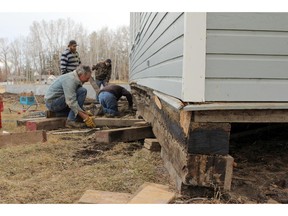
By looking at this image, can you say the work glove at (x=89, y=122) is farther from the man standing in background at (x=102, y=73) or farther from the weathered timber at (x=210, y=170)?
the man standing in background at (x=102, y=73)

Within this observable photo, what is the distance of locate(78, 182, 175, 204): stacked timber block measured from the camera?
8.35 feet

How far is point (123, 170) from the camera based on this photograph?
3.61 m

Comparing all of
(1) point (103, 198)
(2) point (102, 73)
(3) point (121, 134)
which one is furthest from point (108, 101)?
(1) point (103, 198)

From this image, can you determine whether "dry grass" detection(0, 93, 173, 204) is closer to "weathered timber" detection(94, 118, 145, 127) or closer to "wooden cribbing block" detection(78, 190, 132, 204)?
"wooden cribbing block" detection(78, 190, 132, 204)

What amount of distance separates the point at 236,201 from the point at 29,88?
21.9 m

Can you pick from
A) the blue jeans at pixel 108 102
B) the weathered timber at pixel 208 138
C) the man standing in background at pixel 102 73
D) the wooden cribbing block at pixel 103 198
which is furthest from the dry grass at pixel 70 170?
the man standing in background at pixel 102 73

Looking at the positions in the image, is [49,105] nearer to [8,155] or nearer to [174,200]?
[8,155]

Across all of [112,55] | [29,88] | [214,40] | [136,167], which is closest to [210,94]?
[214,40]

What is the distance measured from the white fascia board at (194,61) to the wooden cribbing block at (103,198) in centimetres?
91

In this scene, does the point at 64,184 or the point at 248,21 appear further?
the point at 64,184

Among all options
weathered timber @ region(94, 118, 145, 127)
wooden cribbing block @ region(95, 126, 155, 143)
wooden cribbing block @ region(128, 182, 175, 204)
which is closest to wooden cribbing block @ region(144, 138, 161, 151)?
wooden cribbing block @ region(95, 126, 155, 143)

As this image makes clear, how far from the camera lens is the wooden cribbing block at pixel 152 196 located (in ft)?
8.30

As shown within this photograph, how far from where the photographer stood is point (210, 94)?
2.58 meters

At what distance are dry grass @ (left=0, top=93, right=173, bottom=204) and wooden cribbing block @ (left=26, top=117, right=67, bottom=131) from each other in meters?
0.88
